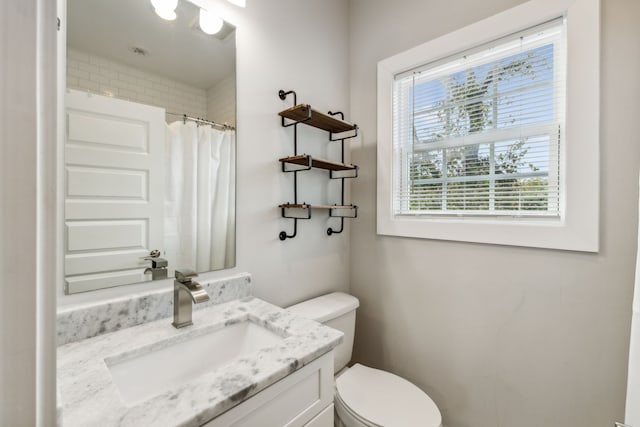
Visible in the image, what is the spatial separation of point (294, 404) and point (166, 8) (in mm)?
1407

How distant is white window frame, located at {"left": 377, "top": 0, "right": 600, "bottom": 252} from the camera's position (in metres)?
1.04

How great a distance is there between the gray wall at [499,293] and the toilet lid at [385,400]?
0.98ft

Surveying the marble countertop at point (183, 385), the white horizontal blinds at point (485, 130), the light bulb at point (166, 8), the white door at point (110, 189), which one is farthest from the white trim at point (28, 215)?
the white horizontal blinds at point (485, 130)

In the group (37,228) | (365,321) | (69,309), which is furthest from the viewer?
(365,321)

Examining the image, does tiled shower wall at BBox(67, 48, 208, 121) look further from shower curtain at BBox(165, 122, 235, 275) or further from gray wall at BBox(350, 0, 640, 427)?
gray wall at BBox(350, 0, 640, 427)

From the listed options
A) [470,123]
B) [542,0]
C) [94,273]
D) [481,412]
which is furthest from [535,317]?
[94,273]

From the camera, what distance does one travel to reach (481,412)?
1315 mm

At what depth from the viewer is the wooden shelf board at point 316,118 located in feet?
4.14

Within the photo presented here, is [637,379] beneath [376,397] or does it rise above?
above

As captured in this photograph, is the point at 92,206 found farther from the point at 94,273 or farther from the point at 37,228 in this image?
the point at 37,228

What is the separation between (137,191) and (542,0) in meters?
1.74

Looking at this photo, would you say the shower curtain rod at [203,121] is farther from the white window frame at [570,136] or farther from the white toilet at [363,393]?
the white window frame at [570,136]

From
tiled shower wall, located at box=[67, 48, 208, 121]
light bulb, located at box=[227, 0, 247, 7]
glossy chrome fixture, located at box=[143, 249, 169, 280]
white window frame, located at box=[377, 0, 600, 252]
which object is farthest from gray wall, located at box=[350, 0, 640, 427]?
glossy chrome fixture, located at box=[143, 249, 169, 280]

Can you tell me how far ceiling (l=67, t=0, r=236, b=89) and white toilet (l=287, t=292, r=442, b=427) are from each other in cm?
112
